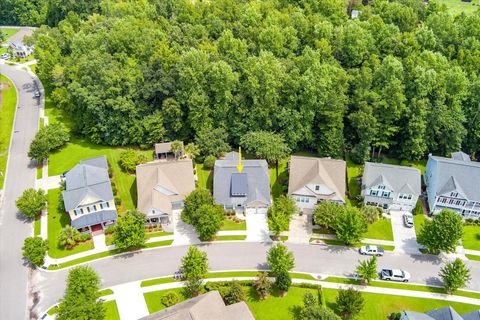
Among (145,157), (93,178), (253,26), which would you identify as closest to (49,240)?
(93,178)

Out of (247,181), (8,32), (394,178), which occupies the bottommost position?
(247,181)

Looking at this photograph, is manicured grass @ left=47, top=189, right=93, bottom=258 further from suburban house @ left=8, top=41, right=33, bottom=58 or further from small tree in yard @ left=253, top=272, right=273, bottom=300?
suburban house @ left=8, top=41, right=33, bottom=58

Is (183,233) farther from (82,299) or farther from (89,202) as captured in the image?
(82,299)

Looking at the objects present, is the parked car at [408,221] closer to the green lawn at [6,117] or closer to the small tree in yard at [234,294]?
the small tree in yard at [234,294]

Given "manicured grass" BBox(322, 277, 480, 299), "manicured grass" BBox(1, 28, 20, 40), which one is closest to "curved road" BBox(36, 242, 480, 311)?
"manicured grass" BBox(322, 277, 480, 299)

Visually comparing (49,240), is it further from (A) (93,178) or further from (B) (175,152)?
(B) (175,152)

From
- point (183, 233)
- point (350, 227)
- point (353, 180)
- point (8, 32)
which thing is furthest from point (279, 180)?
point (8, 32)

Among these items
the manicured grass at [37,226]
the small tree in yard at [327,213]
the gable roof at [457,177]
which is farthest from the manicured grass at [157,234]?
the gable roof at [457,177]
